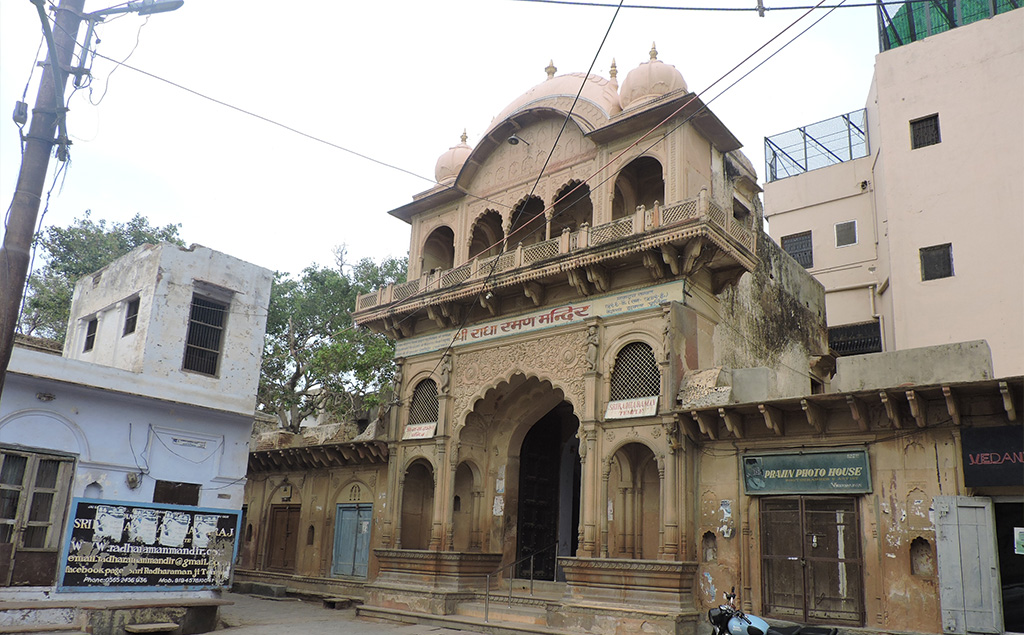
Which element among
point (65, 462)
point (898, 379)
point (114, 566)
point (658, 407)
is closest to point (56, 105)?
point (65, 462)

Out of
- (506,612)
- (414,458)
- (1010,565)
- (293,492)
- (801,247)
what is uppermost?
(801,247)

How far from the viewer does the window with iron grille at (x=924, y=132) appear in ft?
71.6

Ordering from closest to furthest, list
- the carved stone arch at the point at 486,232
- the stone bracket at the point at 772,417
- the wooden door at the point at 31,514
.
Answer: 1. the wooden door at the point at 31,514
2. the stone bracket at the point at 772,417
3. the carved stone arch at the point at 486,232

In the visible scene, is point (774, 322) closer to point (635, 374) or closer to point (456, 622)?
point (635, 374)

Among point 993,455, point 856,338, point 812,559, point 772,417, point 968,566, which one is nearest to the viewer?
point 968,566

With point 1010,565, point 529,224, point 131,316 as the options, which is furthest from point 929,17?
point 131,316

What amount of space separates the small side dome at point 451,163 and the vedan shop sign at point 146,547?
32.9 feet

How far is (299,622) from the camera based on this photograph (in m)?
15.8

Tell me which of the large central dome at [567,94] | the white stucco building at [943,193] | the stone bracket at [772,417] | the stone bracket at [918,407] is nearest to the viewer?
the stone bracket at [918,407]

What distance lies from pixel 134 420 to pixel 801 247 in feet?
73.4

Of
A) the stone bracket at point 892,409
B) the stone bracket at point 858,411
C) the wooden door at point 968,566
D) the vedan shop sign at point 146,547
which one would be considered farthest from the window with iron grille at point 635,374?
the vedan shop sign at point 146,547

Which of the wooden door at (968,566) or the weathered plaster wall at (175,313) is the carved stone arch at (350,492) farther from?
the wooden door at (968,566)

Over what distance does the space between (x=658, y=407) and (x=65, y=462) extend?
35.1ft

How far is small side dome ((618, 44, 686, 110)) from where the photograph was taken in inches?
661
